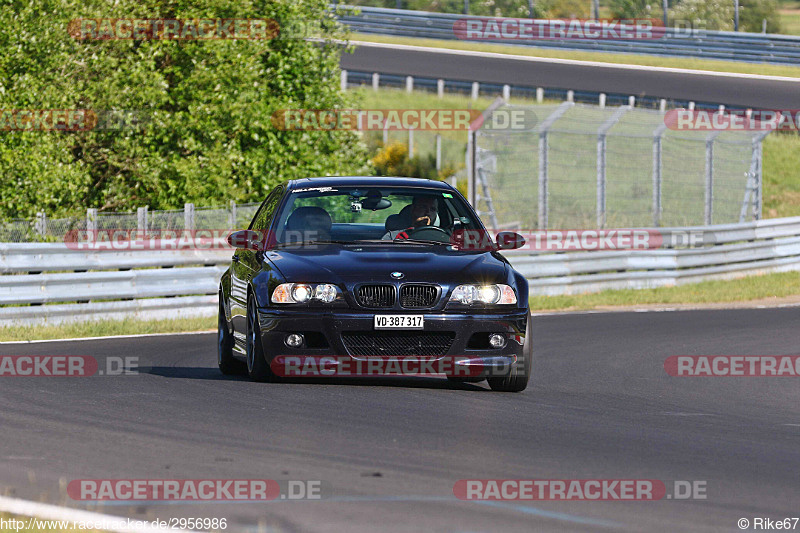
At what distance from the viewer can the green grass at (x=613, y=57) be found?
45.5m

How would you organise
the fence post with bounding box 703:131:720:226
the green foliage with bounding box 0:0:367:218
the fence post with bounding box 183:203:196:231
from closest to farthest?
the fence post with bounding box 183:203:196:231, the green foliage with bounding box 0:0:367:218, the fence post with bounding box 703:131:720:226

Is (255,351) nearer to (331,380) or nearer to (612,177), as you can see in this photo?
(331,380)

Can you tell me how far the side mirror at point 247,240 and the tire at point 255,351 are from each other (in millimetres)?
553

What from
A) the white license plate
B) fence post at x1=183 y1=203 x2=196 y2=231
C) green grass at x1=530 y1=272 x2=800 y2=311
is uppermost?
the white license plate

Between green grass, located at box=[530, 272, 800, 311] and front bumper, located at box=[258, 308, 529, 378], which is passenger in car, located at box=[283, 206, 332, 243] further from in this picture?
green grass, located at box=[530, 272, 800, 311]

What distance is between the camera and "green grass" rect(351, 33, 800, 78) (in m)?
45.5

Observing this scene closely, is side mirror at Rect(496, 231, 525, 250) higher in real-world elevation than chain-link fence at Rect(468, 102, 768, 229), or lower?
higher

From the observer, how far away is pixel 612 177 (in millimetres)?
39625

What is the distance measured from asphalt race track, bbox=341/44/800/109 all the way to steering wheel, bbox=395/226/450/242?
30477 mm

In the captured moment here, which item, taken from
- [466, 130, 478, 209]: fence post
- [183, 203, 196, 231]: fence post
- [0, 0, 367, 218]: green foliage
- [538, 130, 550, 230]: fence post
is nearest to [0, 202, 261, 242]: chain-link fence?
[183, 203, 196, 231]: fence post

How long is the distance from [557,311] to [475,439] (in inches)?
553

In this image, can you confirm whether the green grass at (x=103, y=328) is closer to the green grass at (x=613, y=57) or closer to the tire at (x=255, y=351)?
the tire at (x=255, y=351)

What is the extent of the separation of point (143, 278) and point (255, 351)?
7674 mm

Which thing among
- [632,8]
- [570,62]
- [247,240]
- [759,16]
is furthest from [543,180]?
[759,16]
